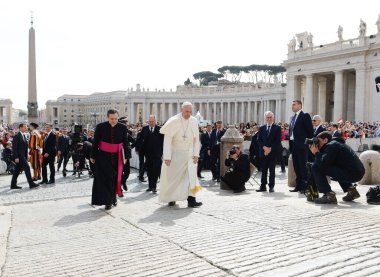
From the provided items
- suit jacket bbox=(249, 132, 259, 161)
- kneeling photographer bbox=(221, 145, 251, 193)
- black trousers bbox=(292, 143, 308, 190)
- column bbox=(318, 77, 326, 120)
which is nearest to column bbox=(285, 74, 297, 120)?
column bbox=(318, 77, 326, 120)

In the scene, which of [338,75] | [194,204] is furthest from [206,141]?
[338,75]

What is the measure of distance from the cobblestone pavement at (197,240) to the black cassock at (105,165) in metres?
0.28

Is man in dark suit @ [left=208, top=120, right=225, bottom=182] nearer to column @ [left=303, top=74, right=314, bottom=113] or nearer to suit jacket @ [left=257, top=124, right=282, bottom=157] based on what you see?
suit jacket @ [left=257, top=124, right=282, bottom=157]

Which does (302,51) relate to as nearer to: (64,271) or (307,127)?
(307,127)

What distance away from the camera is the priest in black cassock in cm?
772

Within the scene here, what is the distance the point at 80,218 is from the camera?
22.3ft

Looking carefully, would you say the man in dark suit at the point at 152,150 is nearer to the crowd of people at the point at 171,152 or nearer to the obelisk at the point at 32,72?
the crowd of people at the point at 171,152

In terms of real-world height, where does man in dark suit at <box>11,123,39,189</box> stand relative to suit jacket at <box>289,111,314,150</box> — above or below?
below

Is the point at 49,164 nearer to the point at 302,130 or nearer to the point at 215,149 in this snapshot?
the point at 215,149

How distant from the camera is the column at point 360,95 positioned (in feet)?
123

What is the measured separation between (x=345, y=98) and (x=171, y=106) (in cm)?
5745

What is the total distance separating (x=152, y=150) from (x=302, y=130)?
3841 mm

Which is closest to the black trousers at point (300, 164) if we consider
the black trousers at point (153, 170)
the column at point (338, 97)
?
the black trousers at point (153, 170)

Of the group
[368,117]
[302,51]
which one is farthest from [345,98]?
[302,51]
